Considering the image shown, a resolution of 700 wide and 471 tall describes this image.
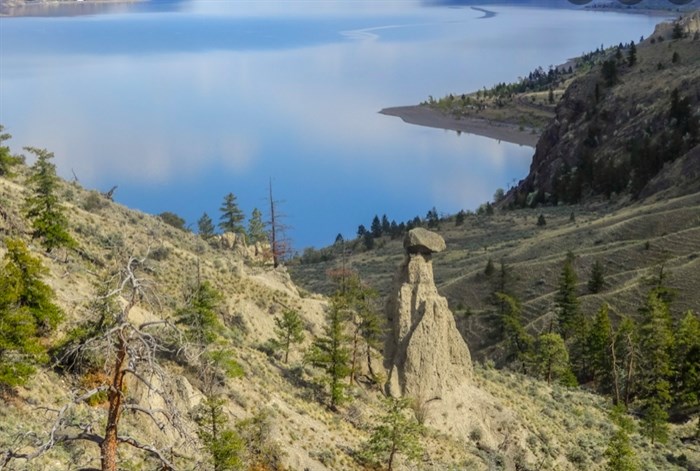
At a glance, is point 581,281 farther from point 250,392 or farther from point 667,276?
point 250,392

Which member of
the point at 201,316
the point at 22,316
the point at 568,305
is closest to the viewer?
the point at 22,316

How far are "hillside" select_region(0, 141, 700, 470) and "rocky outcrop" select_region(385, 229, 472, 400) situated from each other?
3.18ft

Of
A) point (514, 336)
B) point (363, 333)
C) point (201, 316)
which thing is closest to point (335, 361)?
point (363, 333)

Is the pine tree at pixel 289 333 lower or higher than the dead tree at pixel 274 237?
higher

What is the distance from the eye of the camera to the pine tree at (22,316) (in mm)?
15618

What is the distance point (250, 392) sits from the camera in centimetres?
2120

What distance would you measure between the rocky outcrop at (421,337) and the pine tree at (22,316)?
41.7ft

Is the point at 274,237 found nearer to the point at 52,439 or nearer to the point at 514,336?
the point at 514,336

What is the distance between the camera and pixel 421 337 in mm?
26609

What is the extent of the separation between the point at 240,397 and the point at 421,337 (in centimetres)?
853

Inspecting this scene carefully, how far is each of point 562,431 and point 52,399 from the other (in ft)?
68.7

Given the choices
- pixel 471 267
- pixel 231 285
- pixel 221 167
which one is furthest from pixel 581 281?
pixel 221 167

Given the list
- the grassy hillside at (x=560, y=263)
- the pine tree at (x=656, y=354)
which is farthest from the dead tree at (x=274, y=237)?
the pine tree at (x=656, y=354)

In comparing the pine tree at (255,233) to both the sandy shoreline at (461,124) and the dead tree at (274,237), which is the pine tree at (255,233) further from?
the sandy shoreline at (461,124)
